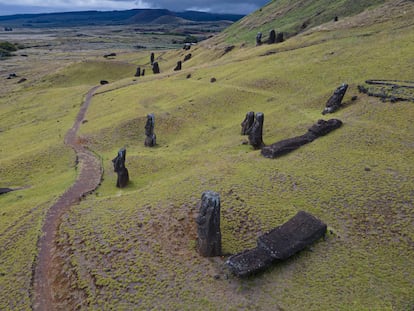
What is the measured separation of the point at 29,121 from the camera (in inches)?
2628

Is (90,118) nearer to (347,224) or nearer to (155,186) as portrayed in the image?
(155,186)

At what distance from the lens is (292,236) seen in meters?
20.8

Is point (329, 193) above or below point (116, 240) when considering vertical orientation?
above

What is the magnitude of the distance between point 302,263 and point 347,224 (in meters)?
5.20

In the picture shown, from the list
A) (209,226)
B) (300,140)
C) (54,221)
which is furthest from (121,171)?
(300,140)

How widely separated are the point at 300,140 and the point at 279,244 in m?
17.5

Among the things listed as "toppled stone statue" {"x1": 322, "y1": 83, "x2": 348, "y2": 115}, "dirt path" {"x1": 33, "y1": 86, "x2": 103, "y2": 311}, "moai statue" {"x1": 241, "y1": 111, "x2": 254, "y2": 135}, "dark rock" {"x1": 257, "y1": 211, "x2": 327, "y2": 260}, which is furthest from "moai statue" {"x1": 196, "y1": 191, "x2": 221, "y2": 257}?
"toppled stone statue" {"x1": 322, "y1": 83, "x2": 348, "y2": 115}

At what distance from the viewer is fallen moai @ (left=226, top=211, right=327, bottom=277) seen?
63.1ft

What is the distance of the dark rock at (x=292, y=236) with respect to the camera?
65.1 ft

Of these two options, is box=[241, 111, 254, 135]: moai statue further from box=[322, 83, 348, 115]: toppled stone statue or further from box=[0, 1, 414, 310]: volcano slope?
box=[322, 83, 348, 115]: toppled stone statue

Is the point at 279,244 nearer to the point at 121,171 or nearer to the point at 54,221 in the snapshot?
the point at 54,221

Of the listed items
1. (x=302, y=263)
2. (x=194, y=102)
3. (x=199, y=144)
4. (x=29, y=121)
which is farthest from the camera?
(x=29, y=121)

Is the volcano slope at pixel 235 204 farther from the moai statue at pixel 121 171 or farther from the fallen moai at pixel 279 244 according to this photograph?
the moai statue at pixel 121 171

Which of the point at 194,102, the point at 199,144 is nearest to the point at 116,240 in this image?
the point at 199,144
